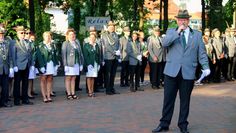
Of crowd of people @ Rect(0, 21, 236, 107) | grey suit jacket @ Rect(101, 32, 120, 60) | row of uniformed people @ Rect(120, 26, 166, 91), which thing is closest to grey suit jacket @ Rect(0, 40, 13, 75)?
crowd of people @ Rect(0, 21, 236, 107)

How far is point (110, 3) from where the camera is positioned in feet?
123

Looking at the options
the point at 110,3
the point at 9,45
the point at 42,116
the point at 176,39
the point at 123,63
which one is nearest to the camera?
the point at 176,39

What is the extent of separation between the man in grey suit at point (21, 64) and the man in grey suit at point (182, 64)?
548 centimetres

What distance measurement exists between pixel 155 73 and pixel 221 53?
396cm

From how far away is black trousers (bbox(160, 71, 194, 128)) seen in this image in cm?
951

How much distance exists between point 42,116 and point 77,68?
3761mm

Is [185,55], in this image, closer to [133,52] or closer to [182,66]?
[182,66]

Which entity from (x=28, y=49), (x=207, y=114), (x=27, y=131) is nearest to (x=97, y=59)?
(x=28, y=49)

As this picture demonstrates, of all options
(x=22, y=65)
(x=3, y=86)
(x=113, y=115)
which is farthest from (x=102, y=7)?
(x=113, y=115)

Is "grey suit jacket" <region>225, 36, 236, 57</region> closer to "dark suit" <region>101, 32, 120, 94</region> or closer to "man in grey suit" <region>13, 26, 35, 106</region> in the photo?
"dark suit" <region>101, 32, 120, 94</region>

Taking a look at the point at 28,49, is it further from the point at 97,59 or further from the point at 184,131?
the point at 184,131

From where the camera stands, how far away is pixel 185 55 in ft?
31.2

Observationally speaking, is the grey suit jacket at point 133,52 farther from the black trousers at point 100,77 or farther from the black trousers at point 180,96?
the black trousers at point 180,96

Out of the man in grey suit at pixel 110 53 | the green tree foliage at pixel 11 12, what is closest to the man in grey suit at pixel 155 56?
the man in grey suit at pixel 110 53
